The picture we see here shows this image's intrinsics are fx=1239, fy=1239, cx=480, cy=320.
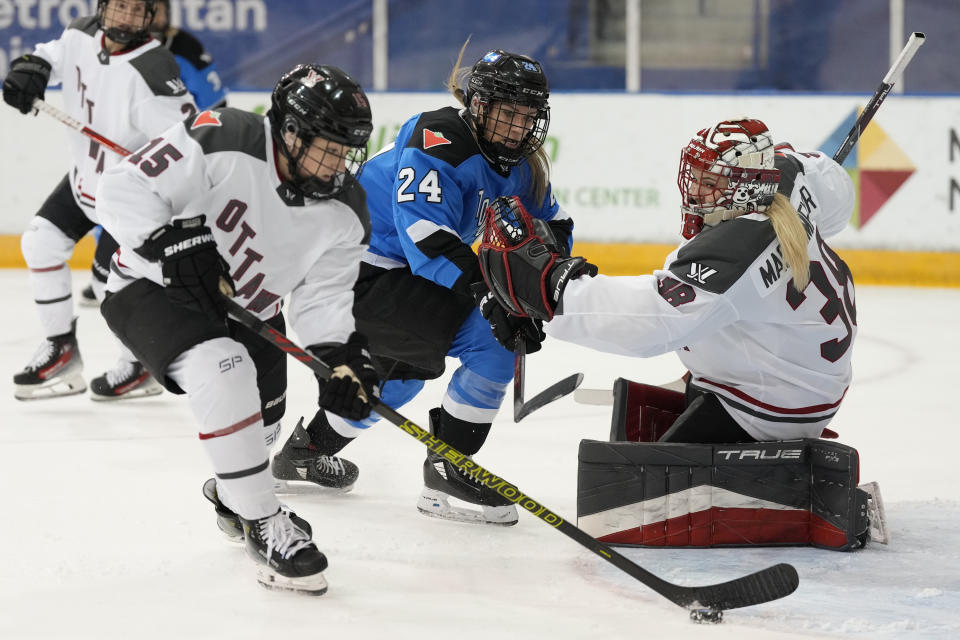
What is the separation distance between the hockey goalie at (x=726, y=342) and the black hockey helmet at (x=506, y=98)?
1.02ft

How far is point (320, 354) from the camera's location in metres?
2.34

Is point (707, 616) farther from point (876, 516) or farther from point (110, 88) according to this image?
point (110, 88)

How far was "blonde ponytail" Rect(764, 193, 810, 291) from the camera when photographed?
2.34 meters

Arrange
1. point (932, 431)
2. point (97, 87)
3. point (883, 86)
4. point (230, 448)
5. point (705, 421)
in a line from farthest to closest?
1. point (97, 87)
2. point (932, 431)
3. point (883, 86)
4. point (705, 421)
5. point (230, 448)

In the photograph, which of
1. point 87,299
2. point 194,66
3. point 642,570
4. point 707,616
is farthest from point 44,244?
point 707,616

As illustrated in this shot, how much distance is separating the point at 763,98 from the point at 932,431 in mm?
2945

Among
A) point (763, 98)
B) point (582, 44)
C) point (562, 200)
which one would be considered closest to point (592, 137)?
point (562, 200)

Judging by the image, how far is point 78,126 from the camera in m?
4.04

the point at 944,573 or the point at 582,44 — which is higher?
the point at 582,44

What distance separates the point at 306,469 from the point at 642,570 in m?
1.03

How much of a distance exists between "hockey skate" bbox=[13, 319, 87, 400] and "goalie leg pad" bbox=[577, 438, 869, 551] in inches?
83.6

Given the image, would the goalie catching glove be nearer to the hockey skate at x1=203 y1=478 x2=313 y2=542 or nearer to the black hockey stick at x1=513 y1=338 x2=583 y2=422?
the black hockey stick at x1=513 y1=338 x2=583 y2=422

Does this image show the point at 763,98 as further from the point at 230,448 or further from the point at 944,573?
the point at 230,448

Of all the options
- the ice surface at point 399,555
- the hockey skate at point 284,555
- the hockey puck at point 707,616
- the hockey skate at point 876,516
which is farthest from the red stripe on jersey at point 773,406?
the hockey skate at point 284,555
